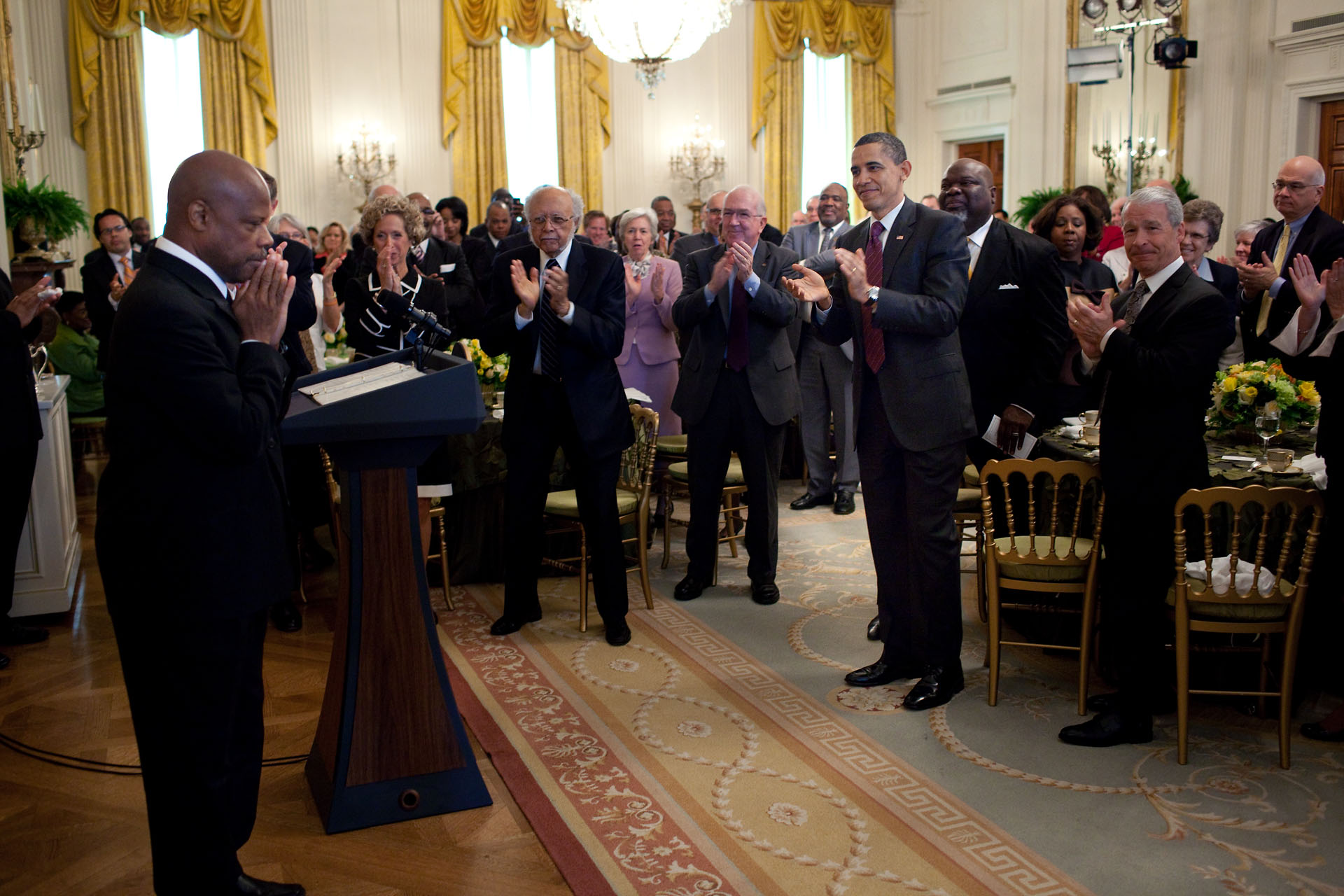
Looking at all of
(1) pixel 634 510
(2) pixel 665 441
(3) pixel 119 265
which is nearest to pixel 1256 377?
(1) pixel 634 510

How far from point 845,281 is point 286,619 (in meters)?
2.91

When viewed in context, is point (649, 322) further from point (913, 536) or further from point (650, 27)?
point (650, 27)

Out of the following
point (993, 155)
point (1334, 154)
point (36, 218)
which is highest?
point (993, 155)

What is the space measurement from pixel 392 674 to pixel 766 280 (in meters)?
2.84

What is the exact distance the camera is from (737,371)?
5215mm

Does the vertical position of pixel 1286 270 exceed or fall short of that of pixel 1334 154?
it falls short

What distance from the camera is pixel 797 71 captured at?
15438 mm

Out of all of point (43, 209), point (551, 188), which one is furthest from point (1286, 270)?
point (43, 209)

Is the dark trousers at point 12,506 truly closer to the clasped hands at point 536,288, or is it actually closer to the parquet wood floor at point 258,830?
the parquet wood floor at point 258,830

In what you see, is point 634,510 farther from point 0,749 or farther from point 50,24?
point 50,24

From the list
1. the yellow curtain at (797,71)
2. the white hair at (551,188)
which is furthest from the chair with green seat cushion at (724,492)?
the yellow curtain at (797,71)

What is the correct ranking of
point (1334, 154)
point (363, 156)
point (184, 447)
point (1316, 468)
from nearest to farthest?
point (184, 447) → point (1316, 468) → point (1334, 154) → point (363, 156)

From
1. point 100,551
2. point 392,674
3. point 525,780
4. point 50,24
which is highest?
point 50,24

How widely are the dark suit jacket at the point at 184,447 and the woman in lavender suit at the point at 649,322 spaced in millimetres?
4302
